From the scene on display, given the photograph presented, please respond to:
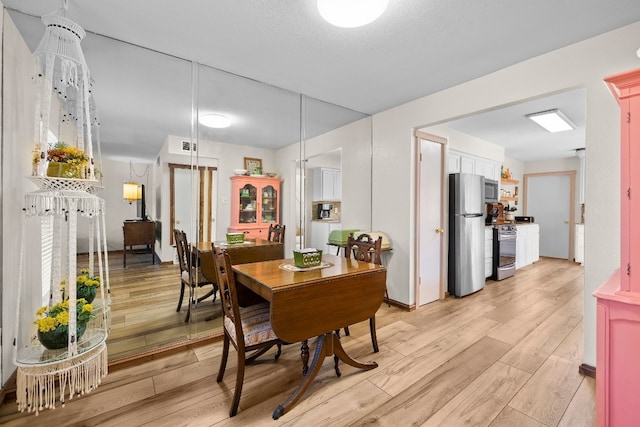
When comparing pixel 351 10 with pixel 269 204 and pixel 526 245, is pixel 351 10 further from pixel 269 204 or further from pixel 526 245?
pixel 526 245

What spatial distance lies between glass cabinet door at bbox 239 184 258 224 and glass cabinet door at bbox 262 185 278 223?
3.9 inches

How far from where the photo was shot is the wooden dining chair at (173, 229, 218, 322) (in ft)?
7.84

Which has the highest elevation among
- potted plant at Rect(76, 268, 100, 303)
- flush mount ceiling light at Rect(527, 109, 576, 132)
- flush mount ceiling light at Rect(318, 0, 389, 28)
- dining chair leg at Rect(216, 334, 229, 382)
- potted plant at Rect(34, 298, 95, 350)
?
flush mount ceiling light at Rect(527, 109, 576, 132)

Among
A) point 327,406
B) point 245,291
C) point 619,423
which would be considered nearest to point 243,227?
point 245,291

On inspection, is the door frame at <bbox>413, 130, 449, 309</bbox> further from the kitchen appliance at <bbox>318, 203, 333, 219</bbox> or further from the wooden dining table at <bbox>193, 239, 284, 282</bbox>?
the wooden dining table at <bbox>193, 239, 284, 282</bbox>

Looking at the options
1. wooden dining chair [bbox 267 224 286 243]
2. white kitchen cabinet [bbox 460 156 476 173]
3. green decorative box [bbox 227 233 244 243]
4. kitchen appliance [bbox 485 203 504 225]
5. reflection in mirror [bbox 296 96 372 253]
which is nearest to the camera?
green decorative box [bbox 227 233 244 243]

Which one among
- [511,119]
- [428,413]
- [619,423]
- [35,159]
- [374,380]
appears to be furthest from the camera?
[511,119]

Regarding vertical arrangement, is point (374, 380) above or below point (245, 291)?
below

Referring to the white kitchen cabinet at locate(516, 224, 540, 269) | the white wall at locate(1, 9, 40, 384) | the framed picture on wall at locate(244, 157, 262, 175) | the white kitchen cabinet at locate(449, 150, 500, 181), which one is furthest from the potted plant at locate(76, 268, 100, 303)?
the white kitchen cabinet at locate(516, 224, 540, 269)

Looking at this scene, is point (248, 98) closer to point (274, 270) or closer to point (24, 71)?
point (24, 71)

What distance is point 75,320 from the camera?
1435 mm

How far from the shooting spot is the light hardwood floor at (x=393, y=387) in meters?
1.52

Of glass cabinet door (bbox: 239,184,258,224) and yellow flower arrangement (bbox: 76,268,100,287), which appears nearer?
yellow flower arrangement (bbox: 76,268,100,287)

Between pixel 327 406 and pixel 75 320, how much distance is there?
1.44 meters
